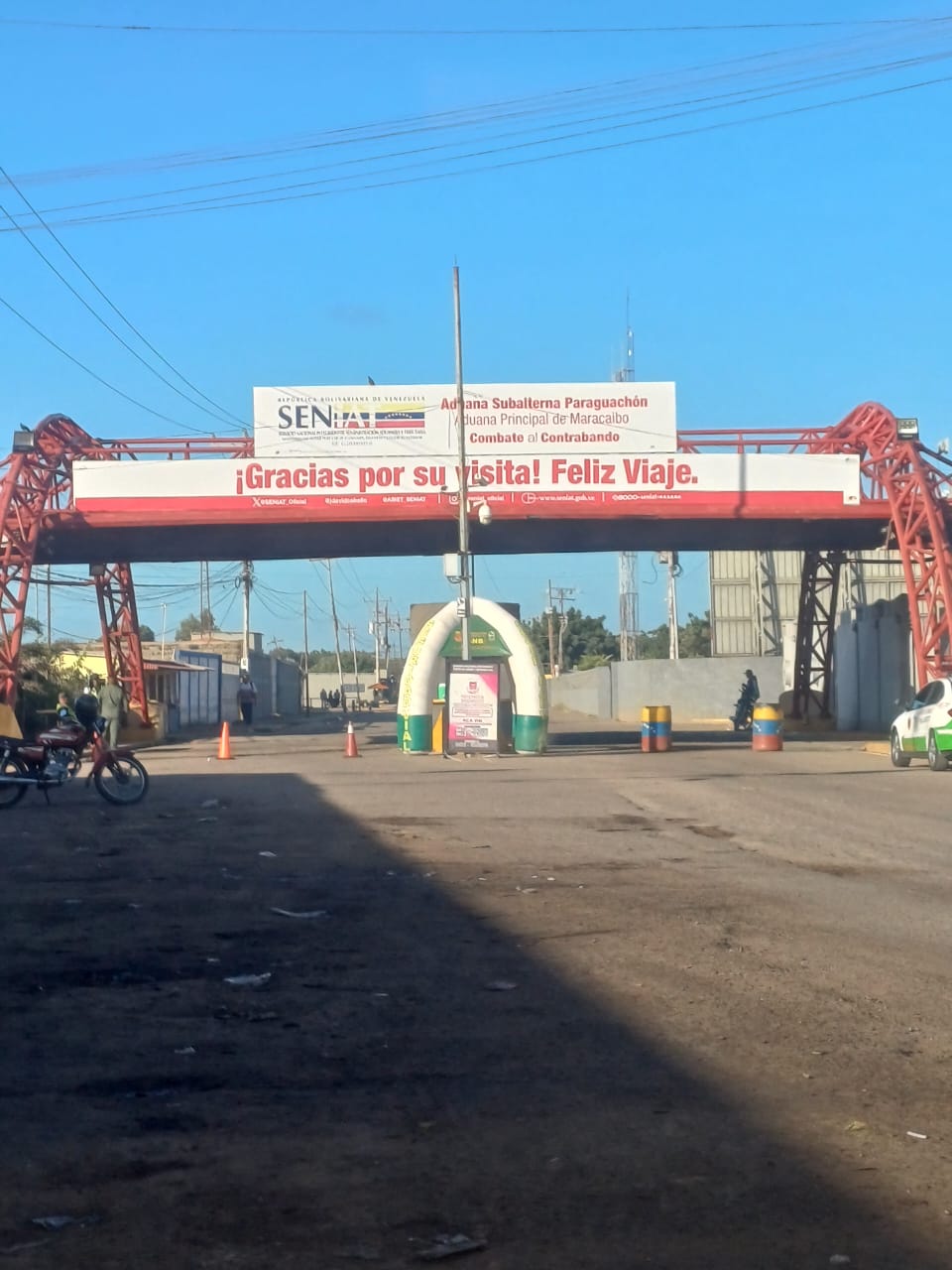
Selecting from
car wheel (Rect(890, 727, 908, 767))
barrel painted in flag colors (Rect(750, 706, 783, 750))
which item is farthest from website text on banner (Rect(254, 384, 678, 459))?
car wheel (Rect(890, 727, 908, 767))

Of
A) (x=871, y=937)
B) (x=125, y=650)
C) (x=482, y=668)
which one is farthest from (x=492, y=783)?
(x=125, y=650)

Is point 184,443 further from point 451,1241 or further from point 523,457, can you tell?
point 451,1241

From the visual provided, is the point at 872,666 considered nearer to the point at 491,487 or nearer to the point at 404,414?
the point at 491,487

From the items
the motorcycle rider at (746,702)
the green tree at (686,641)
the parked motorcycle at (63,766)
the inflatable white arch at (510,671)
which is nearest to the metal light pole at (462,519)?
the inflatable white arch at (510,671)

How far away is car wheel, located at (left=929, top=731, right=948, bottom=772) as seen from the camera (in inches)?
964

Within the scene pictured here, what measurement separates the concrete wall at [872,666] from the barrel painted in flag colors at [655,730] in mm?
11087

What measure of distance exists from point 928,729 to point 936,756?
0.49 m

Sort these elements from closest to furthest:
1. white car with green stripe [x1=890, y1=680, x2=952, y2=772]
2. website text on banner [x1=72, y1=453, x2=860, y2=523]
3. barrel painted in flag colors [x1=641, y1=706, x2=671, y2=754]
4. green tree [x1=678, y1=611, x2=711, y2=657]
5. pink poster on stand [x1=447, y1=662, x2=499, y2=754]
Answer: white car with green stripe [x1=890, y1=680, x2=952, y2=772] → pink poster on stand [x1=447, y1=662, x2=499, y2=754] → barrel painted in flag colors [x1=641, y1=706, x2=671, y2=754] → website text on banner [x1=72, y1=453, x2=860, y2=523] → green tree [x1=678, y1=611, x2=711, y2=657]

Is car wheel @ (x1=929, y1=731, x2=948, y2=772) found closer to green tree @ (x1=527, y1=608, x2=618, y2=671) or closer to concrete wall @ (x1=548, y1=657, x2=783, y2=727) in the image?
concrete wall @ (x1=548, y1=657, x2=783, y2=727)

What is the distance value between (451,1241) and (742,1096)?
5.99ft

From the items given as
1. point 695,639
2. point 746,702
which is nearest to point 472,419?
point 746,702

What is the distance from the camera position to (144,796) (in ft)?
62.9

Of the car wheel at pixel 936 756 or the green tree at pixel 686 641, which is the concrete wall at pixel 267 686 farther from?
the car wheel at pixel 936 756

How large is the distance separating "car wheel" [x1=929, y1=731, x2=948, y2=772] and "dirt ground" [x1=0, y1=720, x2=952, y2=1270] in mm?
11238
